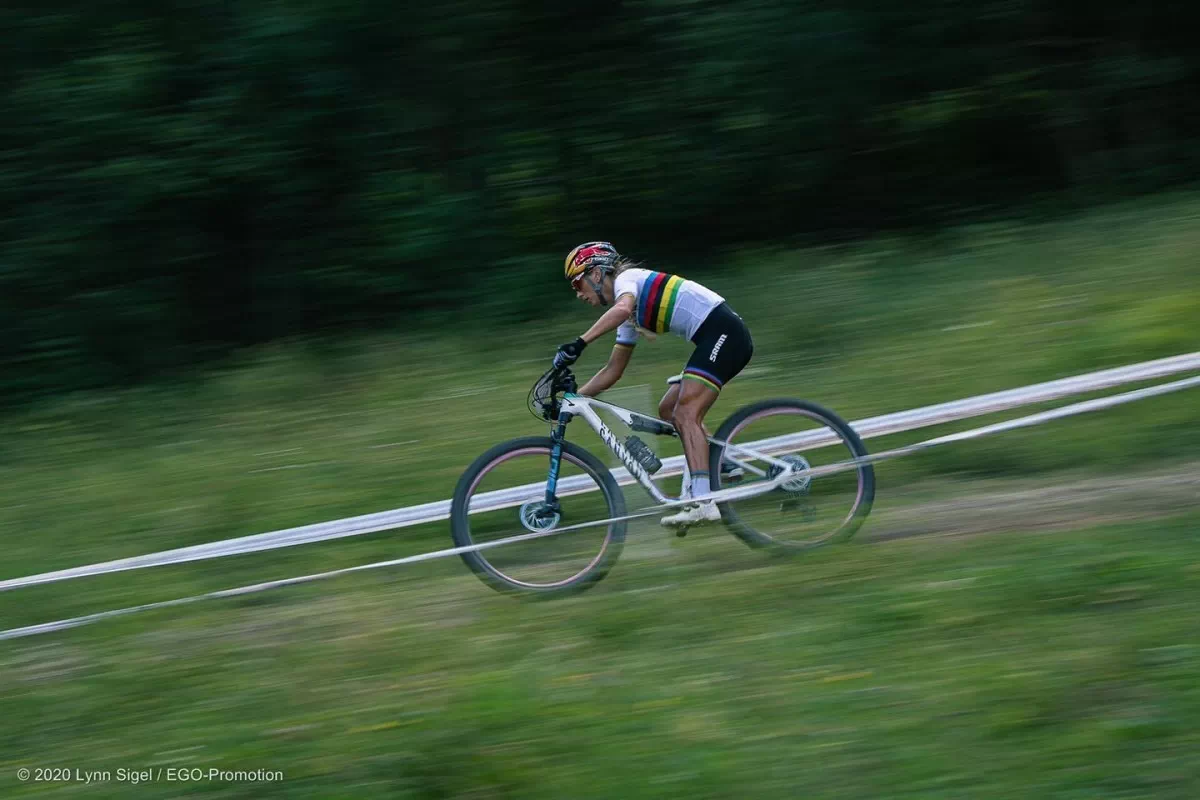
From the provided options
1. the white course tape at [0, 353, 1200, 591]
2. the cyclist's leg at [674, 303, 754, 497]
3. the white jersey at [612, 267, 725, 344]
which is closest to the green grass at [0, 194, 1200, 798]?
the white course tape at [0, 353, 1200, 591]

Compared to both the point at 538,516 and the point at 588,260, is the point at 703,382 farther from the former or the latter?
the point at 538,516

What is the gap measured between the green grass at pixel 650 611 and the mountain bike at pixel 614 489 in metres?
0.19

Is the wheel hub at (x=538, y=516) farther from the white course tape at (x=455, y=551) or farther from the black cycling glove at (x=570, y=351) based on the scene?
the black cycling glove at (x=570, y=351)

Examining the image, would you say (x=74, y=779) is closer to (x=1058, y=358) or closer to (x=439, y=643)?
(x=439, y=643)

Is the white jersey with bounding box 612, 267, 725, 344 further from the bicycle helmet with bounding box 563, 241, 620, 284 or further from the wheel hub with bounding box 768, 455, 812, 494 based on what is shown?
the wheel hub with bounding box 768, 455, 812, 494

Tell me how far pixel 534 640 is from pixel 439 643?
0.43m

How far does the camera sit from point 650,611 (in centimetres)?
580

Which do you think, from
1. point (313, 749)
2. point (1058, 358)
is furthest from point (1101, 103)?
point (313, 749)

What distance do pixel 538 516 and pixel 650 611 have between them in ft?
2.93

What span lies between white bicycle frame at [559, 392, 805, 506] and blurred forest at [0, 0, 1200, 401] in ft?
17.2

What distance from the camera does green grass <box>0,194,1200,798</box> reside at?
4.46 m

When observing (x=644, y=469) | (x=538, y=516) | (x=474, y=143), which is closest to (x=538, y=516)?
(x=538, y=516)

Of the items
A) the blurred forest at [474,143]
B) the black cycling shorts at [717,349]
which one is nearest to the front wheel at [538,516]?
the black cycling shorts at [717,349]

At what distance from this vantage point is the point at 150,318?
11875mm
